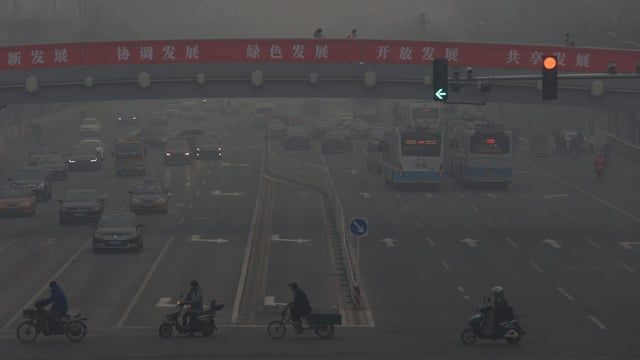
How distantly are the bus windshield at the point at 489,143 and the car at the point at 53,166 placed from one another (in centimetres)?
2604

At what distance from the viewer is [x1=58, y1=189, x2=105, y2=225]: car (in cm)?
5750

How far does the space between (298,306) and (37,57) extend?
26.8 m

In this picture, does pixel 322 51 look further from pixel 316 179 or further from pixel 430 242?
pixel 316 179

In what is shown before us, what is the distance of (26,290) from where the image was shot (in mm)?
39781

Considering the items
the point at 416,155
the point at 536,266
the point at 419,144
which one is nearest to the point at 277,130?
the point at 416,155

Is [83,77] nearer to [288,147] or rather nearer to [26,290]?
[26,290]

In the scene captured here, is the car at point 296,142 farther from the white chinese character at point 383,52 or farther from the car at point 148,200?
the white chinese character at point 383,52

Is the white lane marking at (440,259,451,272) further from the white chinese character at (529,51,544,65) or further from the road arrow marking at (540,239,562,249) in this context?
the white chinese character at (529,51,544,65)

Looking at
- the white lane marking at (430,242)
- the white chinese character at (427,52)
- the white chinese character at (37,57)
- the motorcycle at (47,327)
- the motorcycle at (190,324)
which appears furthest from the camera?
the white chinese character at (427,52)

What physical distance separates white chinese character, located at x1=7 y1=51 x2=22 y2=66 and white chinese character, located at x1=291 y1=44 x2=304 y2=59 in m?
11.4

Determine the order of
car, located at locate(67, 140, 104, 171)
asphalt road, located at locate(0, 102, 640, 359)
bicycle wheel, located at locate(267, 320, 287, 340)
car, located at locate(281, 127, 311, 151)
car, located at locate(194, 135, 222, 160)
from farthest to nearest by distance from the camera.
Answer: car, located at locate(281, 127, 311, 151) → car, located at locate(194, 135, 222, 160) → car, located at locate(67, 140, 104, 171) → bicycle wheel, located at locate(267, 320, 287, 340) → asphalt road, located at locate(0, 102, 640, 359)

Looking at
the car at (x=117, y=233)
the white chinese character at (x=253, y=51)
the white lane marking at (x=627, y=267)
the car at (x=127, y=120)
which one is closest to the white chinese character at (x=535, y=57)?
the white lane marking at (x=627, y=267)

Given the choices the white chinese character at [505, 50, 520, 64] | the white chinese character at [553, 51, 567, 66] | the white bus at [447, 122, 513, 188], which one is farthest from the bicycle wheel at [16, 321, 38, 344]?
the white bus at [447, 122, 513, 188]

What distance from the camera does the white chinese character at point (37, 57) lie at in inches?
2078
